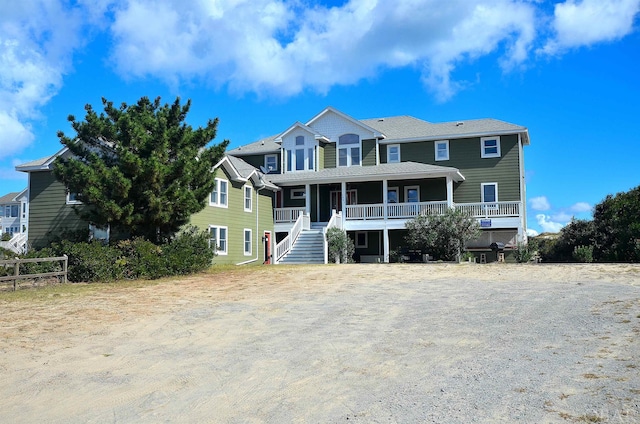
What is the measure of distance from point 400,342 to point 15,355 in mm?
6425

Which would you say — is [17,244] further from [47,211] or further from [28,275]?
[28,275]

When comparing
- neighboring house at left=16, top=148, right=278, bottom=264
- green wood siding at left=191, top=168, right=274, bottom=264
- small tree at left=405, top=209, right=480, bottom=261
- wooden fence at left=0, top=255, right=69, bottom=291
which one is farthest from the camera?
green wood siding at left=191, top=168, right=274, bottom=264

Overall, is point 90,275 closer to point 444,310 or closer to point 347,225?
point 444,310

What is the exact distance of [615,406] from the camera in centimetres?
580

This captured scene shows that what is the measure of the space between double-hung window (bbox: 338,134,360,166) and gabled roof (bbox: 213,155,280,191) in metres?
4.95

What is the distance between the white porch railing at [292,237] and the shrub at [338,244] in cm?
208

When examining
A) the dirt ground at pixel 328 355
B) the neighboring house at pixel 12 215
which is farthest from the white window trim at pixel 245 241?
the neighboring house at pixel 12 215

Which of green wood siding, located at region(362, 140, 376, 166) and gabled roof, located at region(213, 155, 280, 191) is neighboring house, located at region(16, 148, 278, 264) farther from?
green wood siding, located at region(362, 140, 376, 166)

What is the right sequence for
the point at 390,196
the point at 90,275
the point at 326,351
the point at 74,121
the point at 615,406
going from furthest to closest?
the point at 390,196, the point at 74,121, the point at 90,275, the point at 326,351, the point at 615,406

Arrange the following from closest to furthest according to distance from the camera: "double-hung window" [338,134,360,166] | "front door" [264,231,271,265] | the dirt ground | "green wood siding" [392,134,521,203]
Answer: the dirt ground, "front door" [264,231,271,265], "green wood siding" [392,134,521,203], "double-hung window" [338,134,360,166]

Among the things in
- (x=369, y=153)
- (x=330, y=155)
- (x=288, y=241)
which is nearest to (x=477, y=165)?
(x=369, y=153)

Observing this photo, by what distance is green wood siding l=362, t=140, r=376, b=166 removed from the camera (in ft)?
116

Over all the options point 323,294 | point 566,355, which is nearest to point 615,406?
point 566,355

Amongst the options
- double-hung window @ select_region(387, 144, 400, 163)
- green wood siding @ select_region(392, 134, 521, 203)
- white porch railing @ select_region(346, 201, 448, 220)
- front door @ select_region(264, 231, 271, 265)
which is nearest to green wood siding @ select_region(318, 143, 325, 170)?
double-hung window @ select_region(387, 144, 400, 163)
